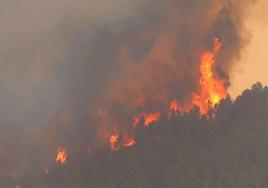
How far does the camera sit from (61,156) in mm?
97562

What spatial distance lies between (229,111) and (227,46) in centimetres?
1161

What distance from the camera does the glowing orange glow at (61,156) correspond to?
315 ft

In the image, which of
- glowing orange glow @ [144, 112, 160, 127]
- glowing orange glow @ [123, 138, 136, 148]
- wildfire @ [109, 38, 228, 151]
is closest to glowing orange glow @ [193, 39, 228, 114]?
wildfire @ [109, 38, 228, 151]

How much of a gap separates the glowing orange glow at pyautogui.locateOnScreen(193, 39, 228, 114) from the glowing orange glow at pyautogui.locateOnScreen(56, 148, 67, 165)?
22028mm

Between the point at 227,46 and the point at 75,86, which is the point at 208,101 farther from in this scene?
the point at 75,86

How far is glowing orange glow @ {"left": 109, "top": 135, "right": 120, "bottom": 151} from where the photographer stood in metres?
94.0

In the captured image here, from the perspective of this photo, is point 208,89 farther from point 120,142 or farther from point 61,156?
point 61,156

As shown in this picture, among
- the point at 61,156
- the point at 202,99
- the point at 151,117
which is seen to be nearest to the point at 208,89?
the point at 202,99

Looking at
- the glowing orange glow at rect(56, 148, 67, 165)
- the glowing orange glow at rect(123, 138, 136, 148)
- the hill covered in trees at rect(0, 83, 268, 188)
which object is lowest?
the hill covered in trees at rect(0, 83, 268, 188)

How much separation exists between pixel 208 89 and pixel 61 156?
25.4 meters

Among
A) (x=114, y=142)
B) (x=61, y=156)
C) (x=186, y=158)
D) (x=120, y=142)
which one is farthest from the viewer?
(x=61, y=156)

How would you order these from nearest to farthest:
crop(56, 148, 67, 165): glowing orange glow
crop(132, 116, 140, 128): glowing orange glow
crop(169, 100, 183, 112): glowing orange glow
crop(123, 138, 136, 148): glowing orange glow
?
crop(123, 138, 136, 148): glowing orange glow < crop(56, 148, 67, 165): glowing orange glow < crop(132, 116, 140, 128): glowing orange glow < crop(169, 100, 183, 112): glowing orange glow

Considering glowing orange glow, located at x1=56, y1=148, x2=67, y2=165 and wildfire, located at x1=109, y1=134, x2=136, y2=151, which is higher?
glowing orange glow, located at x1=56, y1=148, x2=67, y2=165

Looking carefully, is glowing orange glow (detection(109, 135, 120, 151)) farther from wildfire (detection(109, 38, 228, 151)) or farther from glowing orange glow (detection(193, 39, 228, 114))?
glowing orange glow (detection(193, 39, 228, 114))
